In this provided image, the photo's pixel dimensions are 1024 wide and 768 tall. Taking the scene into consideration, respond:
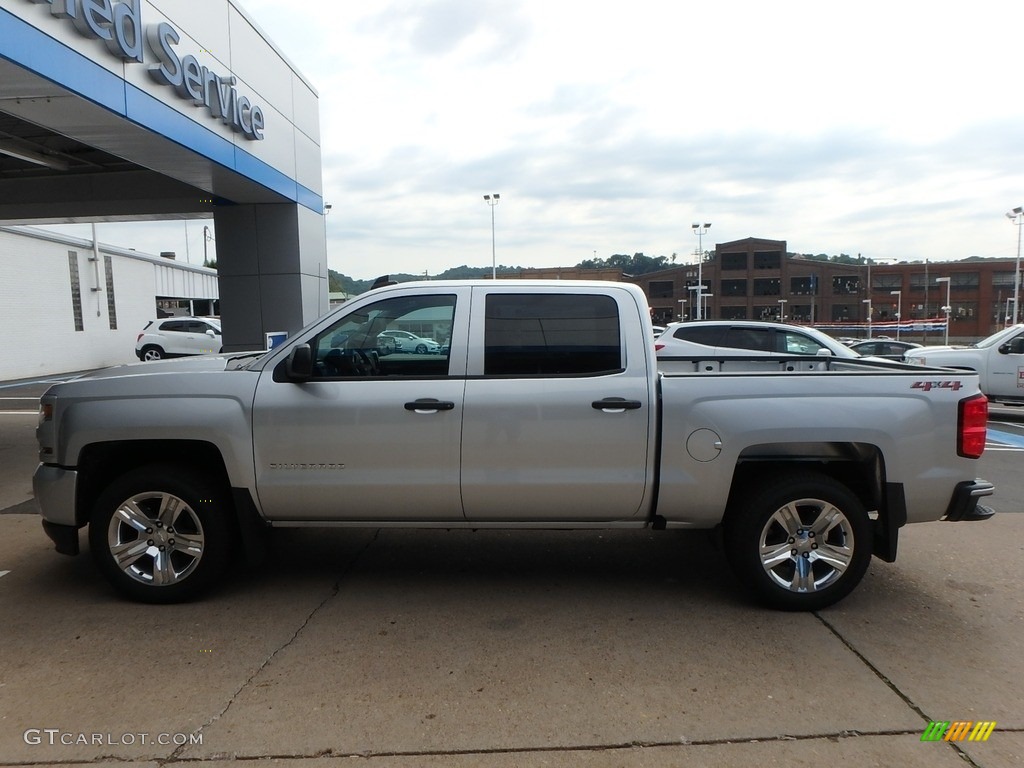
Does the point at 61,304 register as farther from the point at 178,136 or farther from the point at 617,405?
the point at 617,405

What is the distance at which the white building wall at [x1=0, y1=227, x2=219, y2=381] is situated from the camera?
2159 centimetres

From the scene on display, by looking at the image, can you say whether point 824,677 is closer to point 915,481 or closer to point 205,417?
point 915,481

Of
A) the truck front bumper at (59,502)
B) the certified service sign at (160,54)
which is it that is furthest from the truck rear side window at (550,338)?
the certified service sign at (160,54)

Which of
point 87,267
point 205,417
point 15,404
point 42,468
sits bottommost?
point 15,404

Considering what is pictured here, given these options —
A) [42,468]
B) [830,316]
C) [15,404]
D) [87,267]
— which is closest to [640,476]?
[42,468]

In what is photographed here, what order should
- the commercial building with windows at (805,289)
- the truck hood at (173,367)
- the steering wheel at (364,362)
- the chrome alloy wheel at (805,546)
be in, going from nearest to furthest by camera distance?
the chrome alloy wheel at (805,546), the steering wheel at (364,362), the truck hood at (173,367), the commercial building with windows at (805,289)

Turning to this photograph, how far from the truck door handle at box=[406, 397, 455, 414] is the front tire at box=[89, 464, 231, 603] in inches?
53.3

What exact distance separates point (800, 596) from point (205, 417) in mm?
3697

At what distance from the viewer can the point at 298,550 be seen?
555cm

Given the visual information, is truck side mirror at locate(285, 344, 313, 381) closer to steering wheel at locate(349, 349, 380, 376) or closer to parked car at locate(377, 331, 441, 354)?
steering wheel at locate(349, 349, 380, 376)

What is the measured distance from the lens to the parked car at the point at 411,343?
14.6 feet

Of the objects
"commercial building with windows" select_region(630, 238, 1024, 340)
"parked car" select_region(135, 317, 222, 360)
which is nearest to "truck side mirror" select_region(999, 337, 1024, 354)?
"parked car" select_region(135, 317, 222, 360)
